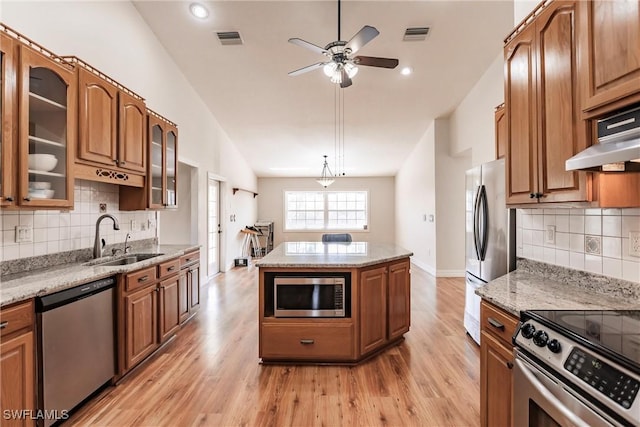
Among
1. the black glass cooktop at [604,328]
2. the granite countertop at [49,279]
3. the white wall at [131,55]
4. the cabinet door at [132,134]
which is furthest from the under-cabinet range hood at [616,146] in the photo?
the white wall at [131,55]

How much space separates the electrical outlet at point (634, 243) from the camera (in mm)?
1415

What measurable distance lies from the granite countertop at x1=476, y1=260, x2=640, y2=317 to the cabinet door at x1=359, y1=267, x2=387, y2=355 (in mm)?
1000

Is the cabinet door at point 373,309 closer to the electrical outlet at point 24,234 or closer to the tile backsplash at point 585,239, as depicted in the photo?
the tile backsplash at point 585,239

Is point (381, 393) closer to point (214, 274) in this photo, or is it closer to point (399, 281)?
point (399, 281)

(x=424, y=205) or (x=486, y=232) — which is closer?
(x=486, y=232)

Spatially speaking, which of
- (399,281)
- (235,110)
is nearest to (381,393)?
(399,281)

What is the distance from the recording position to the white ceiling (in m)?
3.25

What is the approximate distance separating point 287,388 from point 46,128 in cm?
246

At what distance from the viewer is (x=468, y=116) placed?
4855 mm

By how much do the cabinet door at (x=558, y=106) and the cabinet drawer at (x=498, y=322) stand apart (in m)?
0.65

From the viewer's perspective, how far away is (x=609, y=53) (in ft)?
3.95

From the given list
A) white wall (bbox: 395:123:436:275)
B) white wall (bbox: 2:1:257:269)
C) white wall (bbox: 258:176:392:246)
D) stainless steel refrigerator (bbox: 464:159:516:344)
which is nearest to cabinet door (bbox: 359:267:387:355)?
stainless steel refrigerator (bbox: 464:159:516:344)

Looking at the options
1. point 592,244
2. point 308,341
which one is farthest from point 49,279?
point 592,244

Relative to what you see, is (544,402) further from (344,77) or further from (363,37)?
(344,77)
